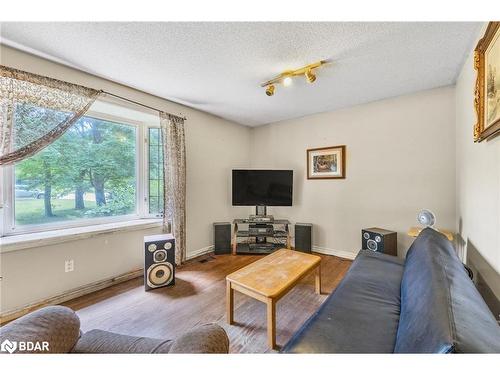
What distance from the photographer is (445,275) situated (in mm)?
973

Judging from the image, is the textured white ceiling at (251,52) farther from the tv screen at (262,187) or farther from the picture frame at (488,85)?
the tv screen at (262,187)

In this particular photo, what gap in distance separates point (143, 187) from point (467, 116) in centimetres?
371

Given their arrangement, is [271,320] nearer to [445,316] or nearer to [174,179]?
[445,316]

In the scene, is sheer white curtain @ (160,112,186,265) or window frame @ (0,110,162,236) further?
sheer white curtain @ (160,112,186,265)

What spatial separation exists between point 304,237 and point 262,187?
106 centimetres

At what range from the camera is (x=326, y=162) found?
10.8ft

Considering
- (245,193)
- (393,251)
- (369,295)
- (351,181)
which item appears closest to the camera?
(369,295)

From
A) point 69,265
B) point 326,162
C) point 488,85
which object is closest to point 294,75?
point 488,85

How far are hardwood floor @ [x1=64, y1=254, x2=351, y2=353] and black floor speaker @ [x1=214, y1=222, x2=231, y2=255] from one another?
29.4 inches

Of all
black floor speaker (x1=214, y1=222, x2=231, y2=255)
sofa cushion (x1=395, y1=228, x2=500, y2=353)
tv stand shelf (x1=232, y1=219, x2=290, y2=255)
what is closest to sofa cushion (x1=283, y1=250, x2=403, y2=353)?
sofa cushion (x1=395, y1=228, x2=500, y2=353)

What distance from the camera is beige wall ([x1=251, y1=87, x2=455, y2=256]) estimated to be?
2.48m

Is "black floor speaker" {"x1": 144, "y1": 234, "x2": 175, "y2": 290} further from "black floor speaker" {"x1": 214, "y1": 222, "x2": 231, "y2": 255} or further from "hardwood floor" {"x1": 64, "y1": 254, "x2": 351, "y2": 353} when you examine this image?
"black floor speaker" {"x1": 214, "y1": 222, "x2": 231, "y2": 255}

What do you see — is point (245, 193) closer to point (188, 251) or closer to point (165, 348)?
point (188, 251)
